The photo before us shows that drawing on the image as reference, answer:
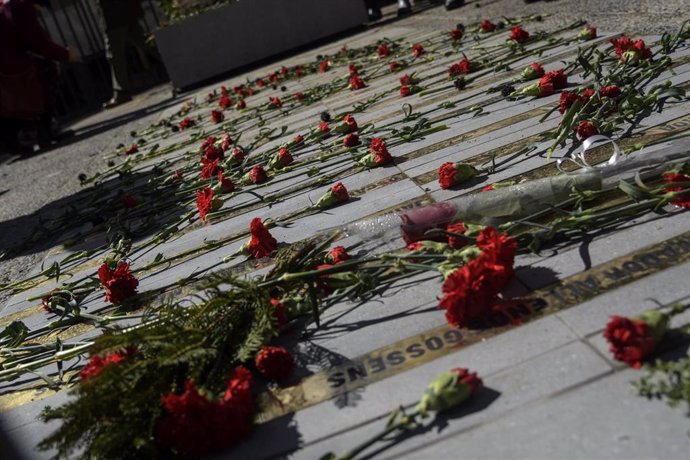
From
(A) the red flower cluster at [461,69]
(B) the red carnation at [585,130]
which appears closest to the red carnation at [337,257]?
(B) the red carnation at [585,130]

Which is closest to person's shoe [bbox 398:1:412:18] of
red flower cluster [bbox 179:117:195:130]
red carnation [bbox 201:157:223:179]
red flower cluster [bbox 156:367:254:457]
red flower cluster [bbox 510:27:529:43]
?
red flower cluster [bbox 179:117:195:130]

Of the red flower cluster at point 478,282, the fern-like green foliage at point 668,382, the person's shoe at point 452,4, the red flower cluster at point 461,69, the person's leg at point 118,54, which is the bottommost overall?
the fern-like green foliage at point 668,382

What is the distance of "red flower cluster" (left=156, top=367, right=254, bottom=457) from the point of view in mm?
1537

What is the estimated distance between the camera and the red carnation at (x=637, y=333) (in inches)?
57.3

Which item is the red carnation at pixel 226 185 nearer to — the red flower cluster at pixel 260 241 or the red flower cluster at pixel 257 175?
the red flower cluster at pixel 257 175

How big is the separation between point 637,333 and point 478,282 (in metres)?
0.38

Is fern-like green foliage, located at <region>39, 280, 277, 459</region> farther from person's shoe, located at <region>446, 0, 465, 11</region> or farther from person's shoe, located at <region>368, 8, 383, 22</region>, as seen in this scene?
person's shoe, located at <region>368, 8, 383, 22</region>

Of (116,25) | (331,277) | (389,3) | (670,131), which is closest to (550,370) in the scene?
(331,277)

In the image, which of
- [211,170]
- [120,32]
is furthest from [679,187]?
[120,32]

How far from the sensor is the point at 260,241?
2.58 metres

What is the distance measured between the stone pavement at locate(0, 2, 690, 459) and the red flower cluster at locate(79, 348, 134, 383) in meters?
0.35

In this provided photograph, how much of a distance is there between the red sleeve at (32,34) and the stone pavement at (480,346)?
6.05 meters

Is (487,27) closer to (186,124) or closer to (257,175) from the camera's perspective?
(186,124)

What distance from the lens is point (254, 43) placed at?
34.4 feet
